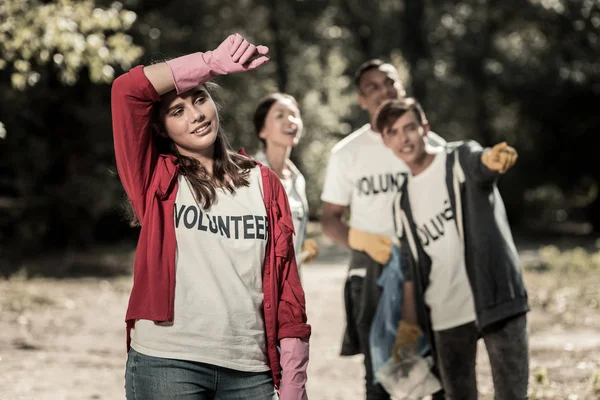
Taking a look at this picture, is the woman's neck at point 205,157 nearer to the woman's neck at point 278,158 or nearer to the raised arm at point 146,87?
the raised arm at point 146,87

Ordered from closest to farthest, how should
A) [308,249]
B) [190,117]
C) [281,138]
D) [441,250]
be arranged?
[190,117], [441,250], [281,138], [308,249]

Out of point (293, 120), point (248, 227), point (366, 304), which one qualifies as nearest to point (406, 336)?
point (366, 304)

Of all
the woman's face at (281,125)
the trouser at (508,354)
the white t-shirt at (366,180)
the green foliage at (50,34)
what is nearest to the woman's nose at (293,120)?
the woman's face at (281,125)

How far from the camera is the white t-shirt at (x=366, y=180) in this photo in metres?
5.86

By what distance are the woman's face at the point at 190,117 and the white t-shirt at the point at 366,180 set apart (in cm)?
301

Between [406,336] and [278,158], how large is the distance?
4.26 feet

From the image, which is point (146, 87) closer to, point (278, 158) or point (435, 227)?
point (435, 227)

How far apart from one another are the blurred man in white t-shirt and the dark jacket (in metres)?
0.90

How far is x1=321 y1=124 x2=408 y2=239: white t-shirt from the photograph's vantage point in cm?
586

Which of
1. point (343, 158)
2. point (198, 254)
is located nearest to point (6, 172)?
point (343, 158)

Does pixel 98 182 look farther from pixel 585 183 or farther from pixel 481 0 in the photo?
pixel 481 0

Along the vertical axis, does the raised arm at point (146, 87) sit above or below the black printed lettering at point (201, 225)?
above

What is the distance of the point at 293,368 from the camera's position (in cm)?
285

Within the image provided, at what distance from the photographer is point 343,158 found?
6059 mm
